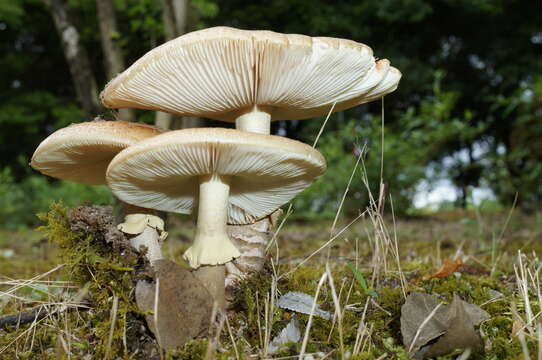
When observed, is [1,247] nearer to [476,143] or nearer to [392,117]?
[392,117]

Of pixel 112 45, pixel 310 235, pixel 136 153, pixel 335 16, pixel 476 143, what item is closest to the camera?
pixel 136 153

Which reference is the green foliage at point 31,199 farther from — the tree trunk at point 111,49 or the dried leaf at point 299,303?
the dried leaf at point 299,303

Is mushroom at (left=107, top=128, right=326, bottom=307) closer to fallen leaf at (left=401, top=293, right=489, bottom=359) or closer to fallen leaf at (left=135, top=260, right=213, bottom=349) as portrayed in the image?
fallen leaf at (left=135, top=260, right=213, bottom=349)

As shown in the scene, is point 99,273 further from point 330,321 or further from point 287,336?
point 330,321

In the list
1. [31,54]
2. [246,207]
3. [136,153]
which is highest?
[31,54]

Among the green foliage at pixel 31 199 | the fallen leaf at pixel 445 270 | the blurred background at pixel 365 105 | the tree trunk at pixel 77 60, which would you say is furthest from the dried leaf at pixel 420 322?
the green foliage at pixel 31 199

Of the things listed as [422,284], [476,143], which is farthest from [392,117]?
[422,284]

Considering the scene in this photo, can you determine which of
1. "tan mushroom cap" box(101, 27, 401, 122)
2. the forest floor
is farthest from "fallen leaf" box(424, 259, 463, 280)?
"tan mushroom cap" box(101, 27, 401, 122)
